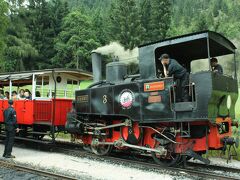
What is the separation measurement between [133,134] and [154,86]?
64.1 inches

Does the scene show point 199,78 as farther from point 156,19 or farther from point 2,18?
point 156,19

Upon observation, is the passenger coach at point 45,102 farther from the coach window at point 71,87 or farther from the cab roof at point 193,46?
the cab roof at point 193,46

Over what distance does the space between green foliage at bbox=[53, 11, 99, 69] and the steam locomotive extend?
4408cm

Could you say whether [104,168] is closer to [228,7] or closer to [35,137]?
[35,137]

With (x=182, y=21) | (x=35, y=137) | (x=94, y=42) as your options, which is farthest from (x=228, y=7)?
(x=35, y=137)

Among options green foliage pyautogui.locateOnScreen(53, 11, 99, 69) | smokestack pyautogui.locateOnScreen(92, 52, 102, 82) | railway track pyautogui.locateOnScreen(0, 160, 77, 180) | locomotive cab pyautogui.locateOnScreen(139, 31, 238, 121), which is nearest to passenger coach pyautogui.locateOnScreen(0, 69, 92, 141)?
smokestack pyautogui.locateOnScreen(92, 52, 102, 82)

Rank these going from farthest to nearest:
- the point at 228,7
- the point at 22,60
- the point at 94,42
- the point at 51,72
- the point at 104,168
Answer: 1. the point at 228,7
2. the point at 94,42
3. the point at 22,60
4. the point at 51,72
5. the point at 104,168

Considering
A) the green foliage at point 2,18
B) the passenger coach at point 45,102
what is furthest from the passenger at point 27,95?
the green foliage at point 2,18

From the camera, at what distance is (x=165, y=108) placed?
26.7 feet

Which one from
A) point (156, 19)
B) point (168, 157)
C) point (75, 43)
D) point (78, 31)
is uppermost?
point (78, 31)

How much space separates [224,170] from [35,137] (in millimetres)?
7444

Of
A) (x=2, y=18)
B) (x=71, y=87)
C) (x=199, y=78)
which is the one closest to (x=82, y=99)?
(x=71, y=87)

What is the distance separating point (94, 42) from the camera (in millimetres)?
62125

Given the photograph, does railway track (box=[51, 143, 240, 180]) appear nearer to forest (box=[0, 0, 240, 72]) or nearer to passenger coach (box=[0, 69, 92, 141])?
passenger coach (box=[0, 69, 92, 141])
